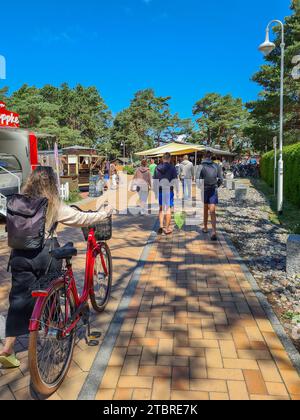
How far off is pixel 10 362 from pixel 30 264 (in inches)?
35.3

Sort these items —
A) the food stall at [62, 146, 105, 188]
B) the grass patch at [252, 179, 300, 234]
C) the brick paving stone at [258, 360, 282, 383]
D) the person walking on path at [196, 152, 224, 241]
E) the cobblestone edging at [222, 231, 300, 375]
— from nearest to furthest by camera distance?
the brick paving stone at [258, 360, 282, 383] < the cobblestone edging at [222, 231, 300, 375] < the person walking on path at [196, 152, 224, 241] < the grass patch at [252, 179, 300, 234] < the food stall at [62, 146, 105, 188]

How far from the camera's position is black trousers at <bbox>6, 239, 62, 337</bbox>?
7.86 feet

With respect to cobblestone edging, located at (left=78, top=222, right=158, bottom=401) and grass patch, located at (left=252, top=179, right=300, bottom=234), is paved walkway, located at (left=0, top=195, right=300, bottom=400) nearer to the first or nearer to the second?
cobblestone edging, located at (left=78, top=222, right=158, bottom=401)

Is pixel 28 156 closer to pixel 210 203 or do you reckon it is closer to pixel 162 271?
pixel 210 203

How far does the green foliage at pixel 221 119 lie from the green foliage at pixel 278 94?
3151cm

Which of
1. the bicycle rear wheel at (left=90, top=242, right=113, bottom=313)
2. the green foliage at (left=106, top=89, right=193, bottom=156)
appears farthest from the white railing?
the green foliage at (left=106, top=89, right=193, bottom=156)

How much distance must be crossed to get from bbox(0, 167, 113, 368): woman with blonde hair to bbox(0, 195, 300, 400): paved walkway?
1.52 ft

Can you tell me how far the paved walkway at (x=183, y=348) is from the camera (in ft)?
7.86

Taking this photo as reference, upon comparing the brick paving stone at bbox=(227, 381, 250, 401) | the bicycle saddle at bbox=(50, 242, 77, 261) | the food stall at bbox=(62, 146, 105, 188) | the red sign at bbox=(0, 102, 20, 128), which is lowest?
the brick paving stone at bbox=(227, 381, 250, 401)

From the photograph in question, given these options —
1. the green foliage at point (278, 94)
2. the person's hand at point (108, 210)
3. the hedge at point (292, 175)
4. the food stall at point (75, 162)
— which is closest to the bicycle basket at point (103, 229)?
the person's hand at point (108, 210)

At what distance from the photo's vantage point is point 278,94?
19.3m

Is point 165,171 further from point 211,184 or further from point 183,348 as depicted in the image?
point 183,348

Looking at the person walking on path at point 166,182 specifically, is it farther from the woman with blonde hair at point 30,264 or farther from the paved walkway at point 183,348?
the woman with blonde hair at point 30,264

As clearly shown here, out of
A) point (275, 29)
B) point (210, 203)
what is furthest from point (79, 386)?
point (275, 29)
